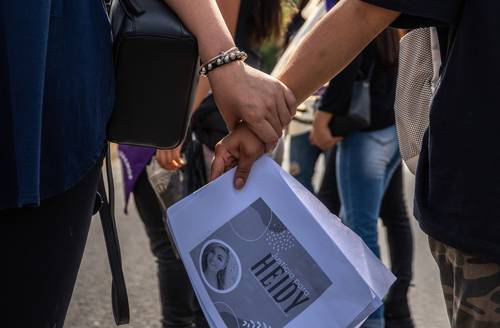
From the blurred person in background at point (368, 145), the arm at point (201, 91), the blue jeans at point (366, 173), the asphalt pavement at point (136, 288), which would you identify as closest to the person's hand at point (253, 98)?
the arm at point (201, 91)

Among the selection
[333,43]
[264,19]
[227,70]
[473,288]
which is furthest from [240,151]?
[264,19]

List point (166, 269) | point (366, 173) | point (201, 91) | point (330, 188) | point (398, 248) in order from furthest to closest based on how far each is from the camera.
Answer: point (330, 188) < point (398, 248) < point (366, 173) < point (166, 269) < point (201, 91)

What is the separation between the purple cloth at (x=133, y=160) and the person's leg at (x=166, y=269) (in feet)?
0.13

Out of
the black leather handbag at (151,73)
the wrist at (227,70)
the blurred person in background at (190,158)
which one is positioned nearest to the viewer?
the black leather handbag at (151,73)

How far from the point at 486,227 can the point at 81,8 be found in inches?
30.6

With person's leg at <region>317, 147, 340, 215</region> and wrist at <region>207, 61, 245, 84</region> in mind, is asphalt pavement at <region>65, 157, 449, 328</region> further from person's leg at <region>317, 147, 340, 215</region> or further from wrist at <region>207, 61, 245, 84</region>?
wrist at <region>207, 61, 245, 84</region>

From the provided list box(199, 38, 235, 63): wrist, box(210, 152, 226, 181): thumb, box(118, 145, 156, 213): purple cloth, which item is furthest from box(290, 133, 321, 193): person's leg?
box(199, 38, 235, 63): wrist

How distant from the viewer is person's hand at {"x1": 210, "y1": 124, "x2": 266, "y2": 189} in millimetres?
1589

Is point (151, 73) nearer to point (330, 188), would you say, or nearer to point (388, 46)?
point (388, 46)

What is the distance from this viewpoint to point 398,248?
332cm

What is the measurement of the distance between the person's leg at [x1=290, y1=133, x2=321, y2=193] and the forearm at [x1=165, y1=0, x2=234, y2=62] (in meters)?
1.96

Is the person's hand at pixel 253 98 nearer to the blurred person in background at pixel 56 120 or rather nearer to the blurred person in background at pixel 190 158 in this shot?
the blurred person in background at pixel 56 120

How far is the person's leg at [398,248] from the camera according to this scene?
3250 mm

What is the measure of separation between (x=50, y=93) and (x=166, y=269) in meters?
1.61
